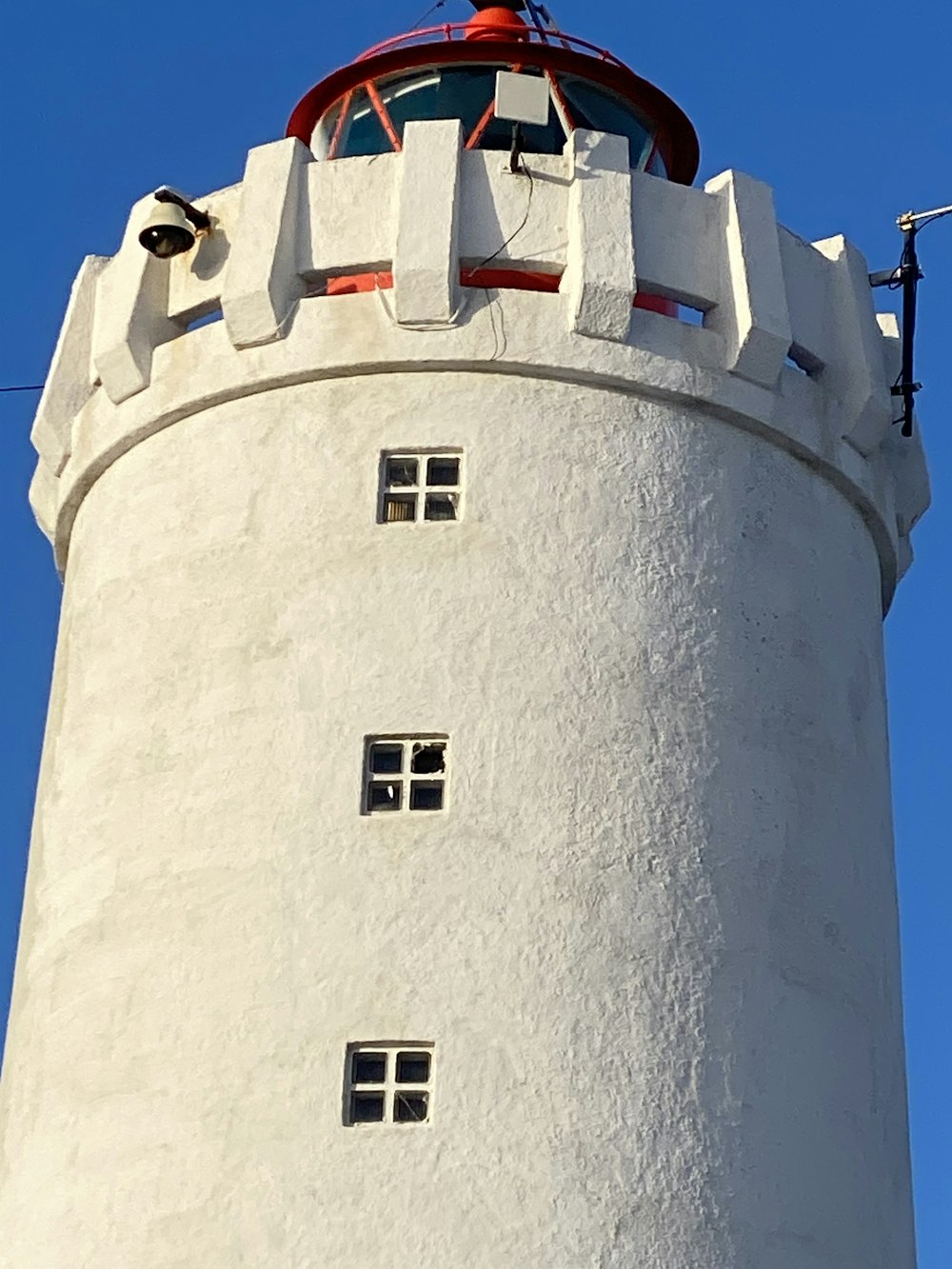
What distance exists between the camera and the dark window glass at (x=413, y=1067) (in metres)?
19.4

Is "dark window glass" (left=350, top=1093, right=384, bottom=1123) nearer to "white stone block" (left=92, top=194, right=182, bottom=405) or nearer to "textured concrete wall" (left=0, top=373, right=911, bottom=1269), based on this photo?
"textured concrete wall" (left=0, top=373, right=911, bottom=1269)

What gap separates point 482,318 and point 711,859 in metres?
4.51

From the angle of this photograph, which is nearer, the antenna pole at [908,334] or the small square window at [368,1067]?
the small square window at [368,1067]

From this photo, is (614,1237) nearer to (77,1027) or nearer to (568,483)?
(77,1027)

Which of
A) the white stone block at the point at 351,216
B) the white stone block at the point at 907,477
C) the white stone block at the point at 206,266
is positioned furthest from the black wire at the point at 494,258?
the white stone block at the point at 907,477

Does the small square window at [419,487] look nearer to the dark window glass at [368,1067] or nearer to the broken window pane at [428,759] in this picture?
the broken window pane at [428,759]

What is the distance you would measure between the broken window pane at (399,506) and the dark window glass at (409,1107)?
4539mm

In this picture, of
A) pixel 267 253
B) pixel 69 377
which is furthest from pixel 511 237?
pixel 69 377

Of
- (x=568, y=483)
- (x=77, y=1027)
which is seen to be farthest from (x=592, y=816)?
(x=77, y=1027)

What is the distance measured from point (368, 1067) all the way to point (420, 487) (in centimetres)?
453

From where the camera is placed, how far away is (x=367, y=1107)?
19.3 meters

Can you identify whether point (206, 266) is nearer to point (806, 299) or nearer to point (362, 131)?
point (362, 131)

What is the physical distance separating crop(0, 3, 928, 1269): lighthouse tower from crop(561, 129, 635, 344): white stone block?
30 mm

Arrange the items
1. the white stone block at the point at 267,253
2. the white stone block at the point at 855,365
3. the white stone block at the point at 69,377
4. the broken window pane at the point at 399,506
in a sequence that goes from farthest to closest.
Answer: the white stone block at the point at 69,377
the white stone block at the point at 855,365
the white stone block at the point at 267,253
the broken window pane at the point at 399,506
